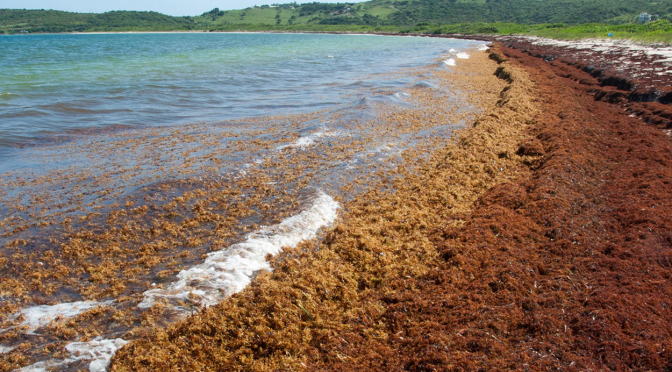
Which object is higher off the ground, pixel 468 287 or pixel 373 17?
pixel 373 17

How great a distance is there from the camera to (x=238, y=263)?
14.8 ft

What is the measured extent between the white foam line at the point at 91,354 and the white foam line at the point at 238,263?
0.53m

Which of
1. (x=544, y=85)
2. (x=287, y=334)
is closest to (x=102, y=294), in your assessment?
(x=287, y=334)

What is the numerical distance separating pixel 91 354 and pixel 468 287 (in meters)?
3.59

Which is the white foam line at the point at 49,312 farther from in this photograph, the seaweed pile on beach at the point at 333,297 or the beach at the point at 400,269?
the seaweed pile on beach at the point at 333,297

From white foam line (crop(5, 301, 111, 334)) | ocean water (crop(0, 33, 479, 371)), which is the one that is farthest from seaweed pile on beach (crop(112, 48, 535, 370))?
white foam line (crop(5, 301, 111, 334))

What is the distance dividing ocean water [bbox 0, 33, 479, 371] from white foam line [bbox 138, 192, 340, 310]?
0.02 meters

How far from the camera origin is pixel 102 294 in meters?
4.01

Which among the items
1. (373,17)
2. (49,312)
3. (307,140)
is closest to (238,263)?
(49,312)

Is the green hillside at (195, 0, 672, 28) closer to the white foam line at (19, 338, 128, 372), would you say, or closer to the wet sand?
the wet sand

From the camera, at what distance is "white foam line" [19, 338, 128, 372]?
310 centimetres

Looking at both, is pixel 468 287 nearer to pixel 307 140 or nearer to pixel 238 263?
pixel 238 263

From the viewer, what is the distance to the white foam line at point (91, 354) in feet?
10.2

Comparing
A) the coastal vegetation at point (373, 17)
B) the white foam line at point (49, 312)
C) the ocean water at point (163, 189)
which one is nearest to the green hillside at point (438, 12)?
the coastal vegetation at point (373, 17)
